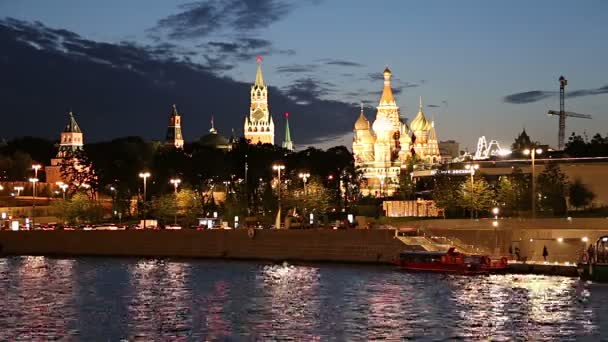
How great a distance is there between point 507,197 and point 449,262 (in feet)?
90.4

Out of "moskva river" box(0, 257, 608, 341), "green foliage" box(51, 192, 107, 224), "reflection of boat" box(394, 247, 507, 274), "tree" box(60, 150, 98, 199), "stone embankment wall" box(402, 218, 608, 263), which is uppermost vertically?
"tree" box(60, 150, 98, 199)

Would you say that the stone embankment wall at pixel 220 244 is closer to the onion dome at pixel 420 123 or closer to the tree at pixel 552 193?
the tree at pixel 552 193

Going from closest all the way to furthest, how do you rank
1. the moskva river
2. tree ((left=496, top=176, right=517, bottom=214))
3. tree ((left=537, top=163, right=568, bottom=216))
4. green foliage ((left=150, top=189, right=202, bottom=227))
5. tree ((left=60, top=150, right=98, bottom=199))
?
the moskva river
tree ((left=537, top=163, right=568, bottom=216))
tree ((left=496, top=176, right=517, bottom=214))
green foliage ((left=150, top=189, right=202, bottom=227))
tree ((left=60, top=150, right=98, bottom=199))

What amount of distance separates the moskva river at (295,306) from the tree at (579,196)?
3407 centimetres

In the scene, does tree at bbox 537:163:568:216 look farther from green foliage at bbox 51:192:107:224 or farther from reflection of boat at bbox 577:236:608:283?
green foliage at bbox 51:192:107:224

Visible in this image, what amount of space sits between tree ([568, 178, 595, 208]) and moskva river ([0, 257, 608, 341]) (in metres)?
34.1

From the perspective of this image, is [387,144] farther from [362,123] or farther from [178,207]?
[178,207]

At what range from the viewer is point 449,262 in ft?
240

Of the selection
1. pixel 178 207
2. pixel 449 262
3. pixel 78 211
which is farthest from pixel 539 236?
pixel 78 211

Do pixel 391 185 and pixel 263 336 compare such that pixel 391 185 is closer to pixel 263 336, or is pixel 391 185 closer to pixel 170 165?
pixel 170 165

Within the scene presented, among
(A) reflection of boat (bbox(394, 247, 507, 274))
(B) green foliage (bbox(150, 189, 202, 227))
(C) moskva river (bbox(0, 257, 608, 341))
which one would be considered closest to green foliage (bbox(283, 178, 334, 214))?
(B) green foliage (bbox(150, 189, 202, 227))

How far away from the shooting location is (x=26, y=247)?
100m

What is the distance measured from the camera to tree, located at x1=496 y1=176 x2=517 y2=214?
9838 cm

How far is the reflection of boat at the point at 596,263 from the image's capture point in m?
62.6
